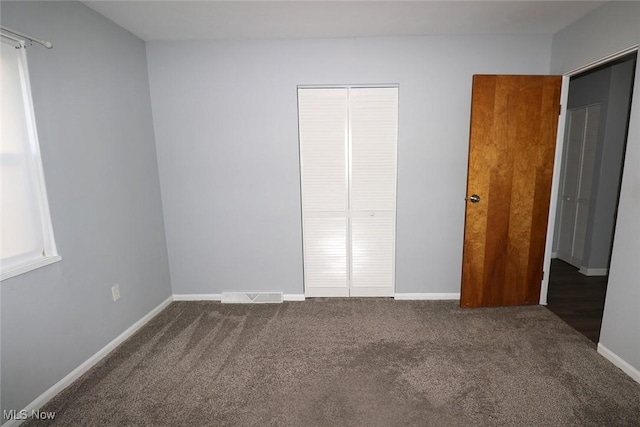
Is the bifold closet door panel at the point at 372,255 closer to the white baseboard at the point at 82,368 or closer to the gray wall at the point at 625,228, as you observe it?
the gray wall at the point at 625,228

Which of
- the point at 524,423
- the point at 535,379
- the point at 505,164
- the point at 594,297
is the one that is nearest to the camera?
the point at 524,423

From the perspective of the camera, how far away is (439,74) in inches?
107

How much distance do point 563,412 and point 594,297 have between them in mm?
1941

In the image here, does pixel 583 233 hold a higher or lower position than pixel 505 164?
lower

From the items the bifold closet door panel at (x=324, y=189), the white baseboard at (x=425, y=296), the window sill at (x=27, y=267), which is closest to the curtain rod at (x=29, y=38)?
the window sill at (x=27, y=267)

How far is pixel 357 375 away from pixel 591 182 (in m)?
3.65

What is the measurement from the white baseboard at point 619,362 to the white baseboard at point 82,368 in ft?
11.6

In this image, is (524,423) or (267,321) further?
(267,321)

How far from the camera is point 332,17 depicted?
7.56ft

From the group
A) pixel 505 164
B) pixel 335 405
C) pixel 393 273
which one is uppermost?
pixel 505 164

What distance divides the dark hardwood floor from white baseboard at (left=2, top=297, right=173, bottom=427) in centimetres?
362

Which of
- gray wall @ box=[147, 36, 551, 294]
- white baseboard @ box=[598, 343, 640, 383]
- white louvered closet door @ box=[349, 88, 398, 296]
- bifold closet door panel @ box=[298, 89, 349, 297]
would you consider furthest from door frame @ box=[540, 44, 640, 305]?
bifold closet door panel @ box=[298, 89, 349, 297]

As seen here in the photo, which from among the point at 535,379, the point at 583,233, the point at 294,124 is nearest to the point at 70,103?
the point at 294,124

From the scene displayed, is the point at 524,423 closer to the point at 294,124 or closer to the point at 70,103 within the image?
the point at 294,124
